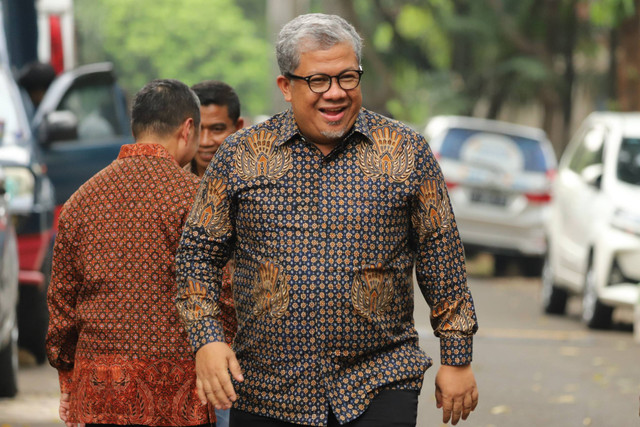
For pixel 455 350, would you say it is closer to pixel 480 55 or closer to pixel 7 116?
pixel 7 116

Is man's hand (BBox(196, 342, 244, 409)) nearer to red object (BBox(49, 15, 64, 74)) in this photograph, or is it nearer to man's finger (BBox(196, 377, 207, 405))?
man's finger (BBox(196, 377, 207, 405))

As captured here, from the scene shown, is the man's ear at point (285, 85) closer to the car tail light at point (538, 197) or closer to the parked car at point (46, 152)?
the parked car at point (46, 152)

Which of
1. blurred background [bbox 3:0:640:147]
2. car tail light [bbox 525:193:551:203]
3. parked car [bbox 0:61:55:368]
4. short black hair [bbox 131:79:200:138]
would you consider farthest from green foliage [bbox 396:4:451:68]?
short black hair [bbox 131:79:200:138]

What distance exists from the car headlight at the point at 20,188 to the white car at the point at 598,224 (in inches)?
202

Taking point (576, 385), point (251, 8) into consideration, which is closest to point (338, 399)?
point (576, 385)

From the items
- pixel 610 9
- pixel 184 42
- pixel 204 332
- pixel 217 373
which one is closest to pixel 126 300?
pixel 204 332

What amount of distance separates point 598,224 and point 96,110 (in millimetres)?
4579

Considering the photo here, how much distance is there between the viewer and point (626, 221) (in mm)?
12797

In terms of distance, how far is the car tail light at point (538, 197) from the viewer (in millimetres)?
18266

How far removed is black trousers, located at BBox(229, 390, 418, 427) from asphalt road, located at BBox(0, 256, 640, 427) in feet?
13.3

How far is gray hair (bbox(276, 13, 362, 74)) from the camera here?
13.9 ft

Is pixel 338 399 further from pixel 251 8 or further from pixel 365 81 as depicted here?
pixel 251 8

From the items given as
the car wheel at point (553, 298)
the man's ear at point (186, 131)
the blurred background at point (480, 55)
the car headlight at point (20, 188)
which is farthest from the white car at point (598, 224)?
the man's ear at point (186, 131)

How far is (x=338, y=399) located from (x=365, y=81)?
27.6 metres
